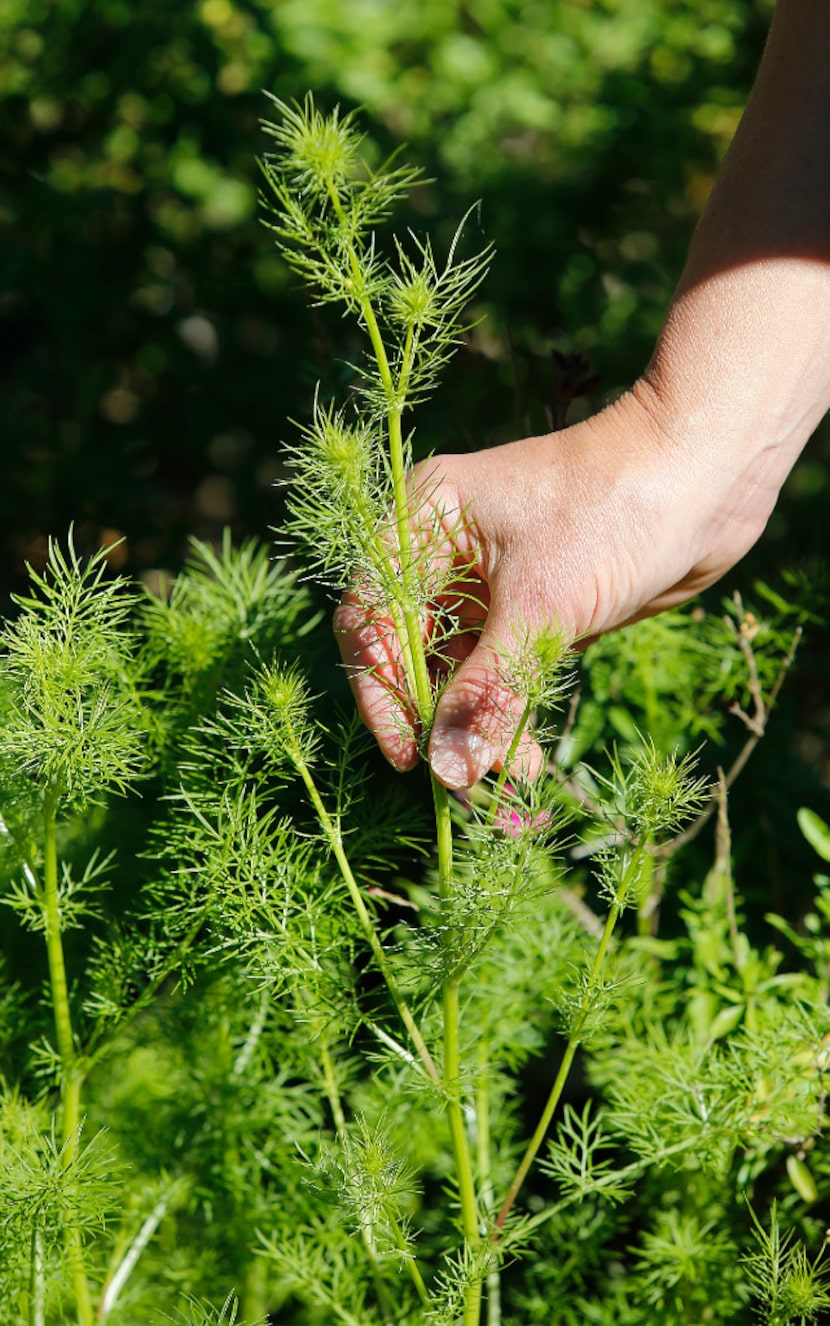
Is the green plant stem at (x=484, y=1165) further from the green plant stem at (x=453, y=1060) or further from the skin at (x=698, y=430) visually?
the skin at (x=698, y=430)

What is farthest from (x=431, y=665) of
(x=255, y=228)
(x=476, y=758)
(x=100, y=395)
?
(x=255, y=228)

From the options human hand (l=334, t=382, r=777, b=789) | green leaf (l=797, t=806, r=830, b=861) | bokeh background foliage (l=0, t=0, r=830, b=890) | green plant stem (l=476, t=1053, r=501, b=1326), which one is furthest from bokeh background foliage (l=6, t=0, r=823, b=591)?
green plant stem (l=476, t=1053, r=501, b=1326)

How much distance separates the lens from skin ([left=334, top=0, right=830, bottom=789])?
→ 1.14 metres

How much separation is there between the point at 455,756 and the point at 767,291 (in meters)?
0.62

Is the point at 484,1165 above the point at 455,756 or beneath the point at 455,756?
beneath

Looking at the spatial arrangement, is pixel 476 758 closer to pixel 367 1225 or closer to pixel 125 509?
pixel 367 1225

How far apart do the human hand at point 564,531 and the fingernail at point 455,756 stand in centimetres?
6

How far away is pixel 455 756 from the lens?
3.12 feet

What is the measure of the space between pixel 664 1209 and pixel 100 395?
1.76 meters

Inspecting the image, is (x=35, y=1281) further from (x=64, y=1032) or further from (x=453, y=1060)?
(x=453, y=1060)

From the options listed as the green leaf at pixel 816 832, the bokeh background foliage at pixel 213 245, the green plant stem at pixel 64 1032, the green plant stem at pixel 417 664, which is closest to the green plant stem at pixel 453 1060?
the green plant stem at pixel 417 664

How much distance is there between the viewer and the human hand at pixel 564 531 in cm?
108

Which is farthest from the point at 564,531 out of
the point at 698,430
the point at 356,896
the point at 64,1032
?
the point at 64,1032

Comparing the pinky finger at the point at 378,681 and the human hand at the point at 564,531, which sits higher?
the human hand at the point at 564,531
